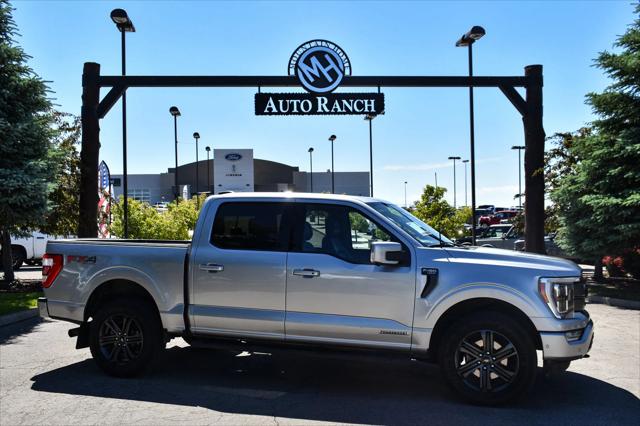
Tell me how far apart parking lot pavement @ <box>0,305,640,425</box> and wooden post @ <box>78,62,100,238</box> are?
246 inches

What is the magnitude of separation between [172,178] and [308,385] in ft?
233

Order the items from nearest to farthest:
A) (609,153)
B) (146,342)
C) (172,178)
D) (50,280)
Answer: (146,342), (50,280), (609,153), (172,178)

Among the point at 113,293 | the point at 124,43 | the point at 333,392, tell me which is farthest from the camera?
the point at 124,43

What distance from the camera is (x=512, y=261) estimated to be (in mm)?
5281

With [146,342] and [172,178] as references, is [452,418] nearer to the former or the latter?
→ [146,342]

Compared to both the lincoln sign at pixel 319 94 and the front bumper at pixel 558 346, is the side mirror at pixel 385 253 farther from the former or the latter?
the lincoln sign at pixel 319 94

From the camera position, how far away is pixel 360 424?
468cm

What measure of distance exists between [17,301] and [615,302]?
40.9 ft

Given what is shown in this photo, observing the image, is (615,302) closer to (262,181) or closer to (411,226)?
(411,226)

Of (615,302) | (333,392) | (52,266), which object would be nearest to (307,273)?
(333,392)

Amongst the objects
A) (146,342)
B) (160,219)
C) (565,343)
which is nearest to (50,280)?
(146,342)

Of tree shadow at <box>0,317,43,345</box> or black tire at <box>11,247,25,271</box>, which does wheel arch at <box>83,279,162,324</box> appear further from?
black tire at <box>11,247,25,271</box>

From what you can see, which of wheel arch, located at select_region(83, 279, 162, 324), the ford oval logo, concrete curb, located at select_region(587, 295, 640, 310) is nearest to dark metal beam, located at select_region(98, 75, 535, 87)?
concrete curb, located at select_region(587, 295, 640, 310)

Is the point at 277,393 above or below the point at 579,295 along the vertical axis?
below
